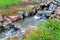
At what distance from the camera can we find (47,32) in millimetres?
10562

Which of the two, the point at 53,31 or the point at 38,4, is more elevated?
the point at 53,31

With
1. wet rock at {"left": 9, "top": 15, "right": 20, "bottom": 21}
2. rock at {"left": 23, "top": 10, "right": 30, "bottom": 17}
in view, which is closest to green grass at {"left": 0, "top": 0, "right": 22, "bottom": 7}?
rock at {"left": 23, "top": 10, "right": 30, "bottom": 17}

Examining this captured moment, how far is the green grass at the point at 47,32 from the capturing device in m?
10.4

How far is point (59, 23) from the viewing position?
11430mm

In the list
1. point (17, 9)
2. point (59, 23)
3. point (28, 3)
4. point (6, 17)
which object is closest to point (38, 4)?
point (28, 3)

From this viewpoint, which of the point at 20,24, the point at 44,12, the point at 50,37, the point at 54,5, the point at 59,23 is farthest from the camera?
the point at 54,5

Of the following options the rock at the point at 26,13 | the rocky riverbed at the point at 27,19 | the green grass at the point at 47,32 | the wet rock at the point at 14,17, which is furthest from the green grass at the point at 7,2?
the green grass at the point at 47,32

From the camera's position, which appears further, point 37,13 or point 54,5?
point 54,5

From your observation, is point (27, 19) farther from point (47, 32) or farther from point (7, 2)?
point (47, 32)

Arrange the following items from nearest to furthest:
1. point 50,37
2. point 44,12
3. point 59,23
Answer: point 50,37, point 59,23, point 44,12

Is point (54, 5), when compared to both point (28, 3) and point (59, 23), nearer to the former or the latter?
point (28, 3)

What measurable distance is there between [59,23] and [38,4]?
40.7 feet

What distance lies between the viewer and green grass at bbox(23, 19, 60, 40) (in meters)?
10.4

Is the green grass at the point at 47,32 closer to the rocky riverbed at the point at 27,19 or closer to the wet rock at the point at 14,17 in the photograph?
the rocky riverbed at the point at 27,19
